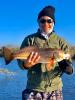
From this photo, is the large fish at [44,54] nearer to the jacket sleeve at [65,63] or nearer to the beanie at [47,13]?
the jacket sleeve at [65,63]

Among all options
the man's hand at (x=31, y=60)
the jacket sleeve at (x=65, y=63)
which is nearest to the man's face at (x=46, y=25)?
the jacket sleeve at (x=65, y=63)

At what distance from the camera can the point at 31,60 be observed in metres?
5.82

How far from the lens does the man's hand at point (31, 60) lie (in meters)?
5.82

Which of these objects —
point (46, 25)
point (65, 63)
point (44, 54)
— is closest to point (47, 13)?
point (46, 25)

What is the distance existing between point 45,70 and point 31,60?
0.35 meters

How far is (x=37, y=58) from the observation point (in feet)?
19.3

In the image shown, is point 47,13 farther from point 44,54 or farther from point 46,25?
point 44,54

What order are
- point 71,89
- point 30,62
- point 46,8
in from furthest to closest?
point 71,89 → point 46,8 → point 30,62

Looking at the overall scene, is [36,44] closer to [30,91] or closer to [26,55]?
[26,55]

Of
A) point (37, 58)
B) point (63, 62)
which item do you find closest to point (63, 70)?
point (63, 62)

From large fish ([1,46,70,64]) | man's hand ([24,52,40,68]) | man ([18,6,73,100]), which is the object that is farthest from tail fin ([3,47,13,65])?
man's hand ([24,52,40,68])

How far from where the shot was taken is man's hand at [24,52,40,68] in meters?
5.82

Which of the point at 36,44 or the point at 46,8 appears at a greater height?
the point at 46,8

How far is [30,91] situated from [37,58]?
583mm
